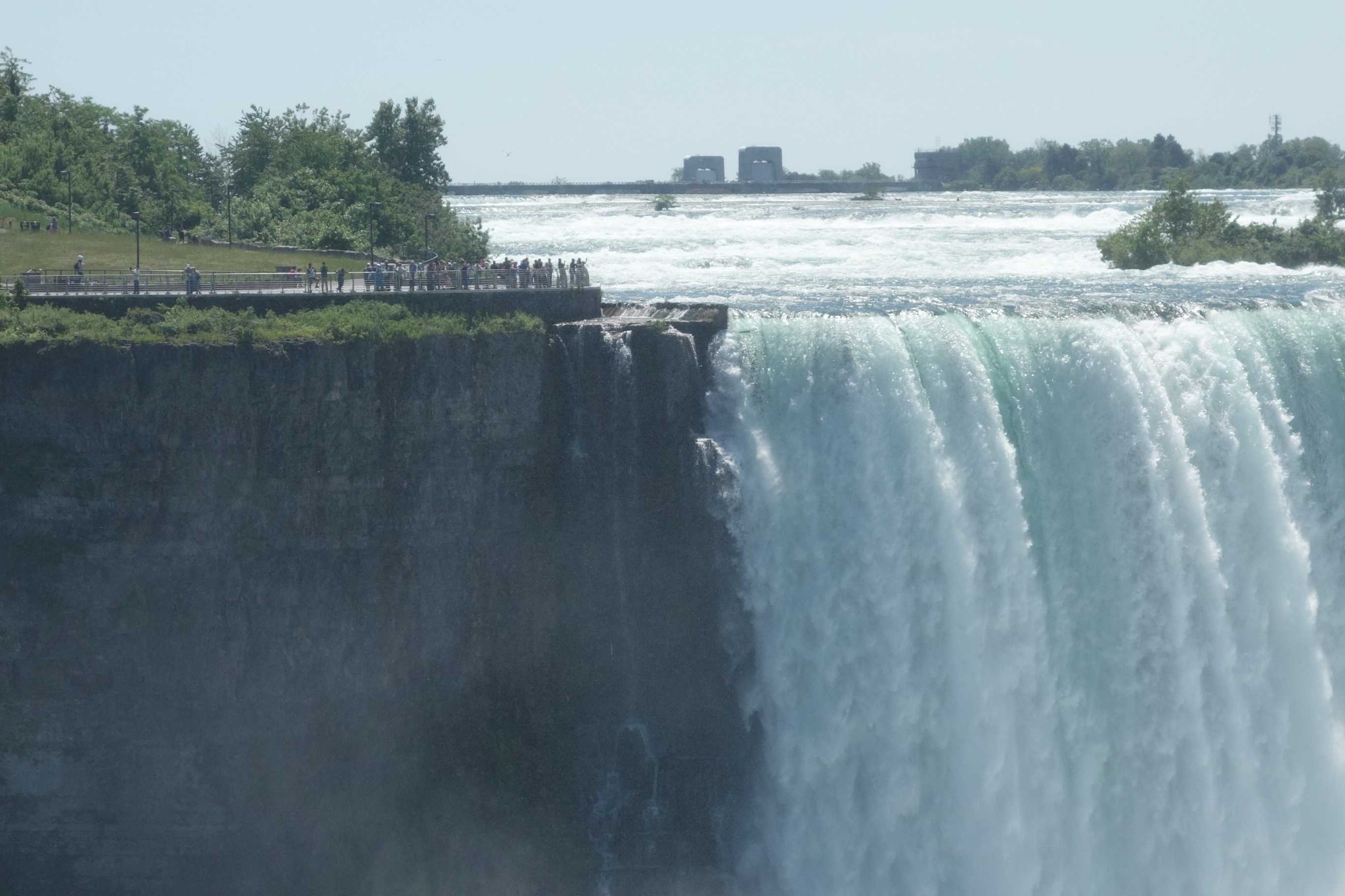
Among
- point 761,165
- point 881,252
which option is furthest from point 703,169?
point 881,252

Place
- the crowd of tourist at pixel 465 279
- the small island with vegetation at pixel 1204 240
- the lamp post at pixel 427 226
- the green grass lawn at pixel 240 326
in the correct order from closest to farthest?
the green grass lawn at pixel 240 326
the crowd of tourist at pixel 465 279
the lamp post at pixel 427 226
the small island with vegetation at pixel 1204 240

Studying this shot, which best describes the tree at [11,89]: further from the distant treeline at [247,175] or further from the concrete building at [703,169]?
the concrete building at [703,169]

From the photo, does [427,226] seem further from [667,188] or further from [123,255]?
[667,188]

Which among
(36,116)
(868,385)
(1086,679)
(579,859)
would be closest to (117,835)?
(579,859)

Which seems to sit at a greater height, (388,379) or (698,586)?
(388,379)

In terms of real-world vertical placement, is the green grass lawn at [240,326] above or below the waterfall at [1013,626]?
above

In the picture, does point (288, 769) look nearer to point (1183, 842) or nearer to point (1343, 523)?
point (1183, 842)

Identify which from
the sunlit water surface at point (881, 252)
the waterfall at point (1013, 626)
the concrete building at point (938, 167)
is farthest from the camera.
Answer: the concrete building at point (938, 167)

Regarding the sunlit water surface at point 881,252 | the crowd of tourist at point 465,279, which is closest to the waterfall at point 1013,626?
the sunlit water surface at point 881,252
